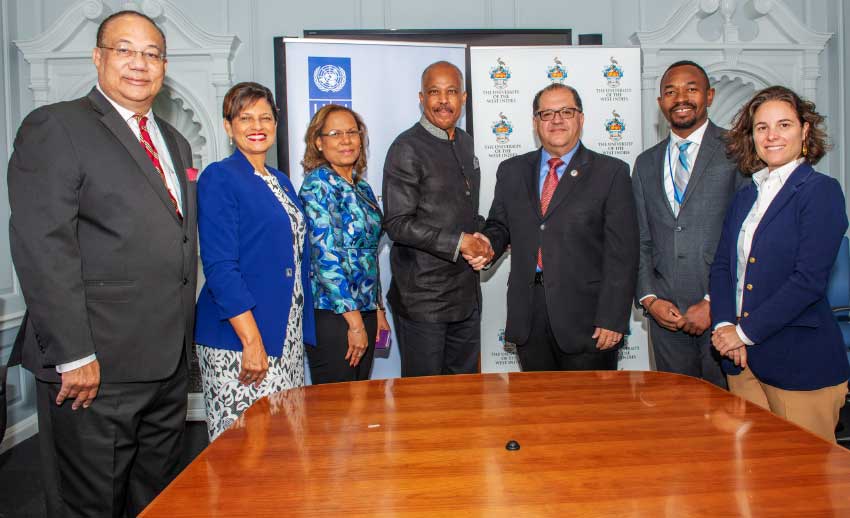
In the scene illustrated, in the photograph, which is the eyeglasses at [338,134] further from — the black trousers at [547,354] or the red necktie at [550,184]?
the black trousers at [547,354]

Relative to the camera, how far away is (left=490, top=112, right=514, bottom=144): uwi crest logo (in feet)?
13.2

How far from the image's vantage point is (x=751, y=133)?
2.30 metres

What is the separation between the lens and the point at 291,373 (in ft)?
7.38

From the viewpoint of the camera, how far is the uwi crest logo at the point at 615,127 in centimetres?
405

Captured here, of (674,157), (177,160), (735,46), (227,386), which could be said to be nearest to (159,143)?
(177,160)

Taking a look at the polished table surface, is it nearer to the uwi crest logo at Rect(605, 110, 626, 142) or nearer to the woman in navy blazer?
the woman in navy blazer

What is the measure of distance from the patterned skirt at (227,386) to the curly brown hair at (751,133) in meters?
1.80

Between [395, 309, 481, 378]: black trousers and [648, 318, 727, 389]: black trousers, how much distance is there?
77 centimetres

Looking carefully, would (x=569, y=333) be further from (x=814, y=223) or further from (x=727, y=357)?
(x=814, y=223)

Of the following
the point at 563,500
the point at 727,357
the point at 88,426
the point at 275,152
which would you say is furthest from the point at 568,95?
the point at 275,152

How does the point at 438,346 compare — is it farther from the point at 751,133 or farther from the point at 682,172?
the point at 751,133

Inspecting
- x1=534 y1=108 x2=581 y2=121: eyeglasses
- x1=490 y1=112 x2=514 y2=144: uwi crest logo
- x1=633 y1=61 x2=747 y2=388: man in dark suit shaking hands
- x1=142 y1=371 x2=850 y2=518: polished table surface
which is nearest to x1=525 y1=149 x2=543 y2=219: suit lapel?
x1=534 y1=108 x2=581 y2=121: eyeglasses

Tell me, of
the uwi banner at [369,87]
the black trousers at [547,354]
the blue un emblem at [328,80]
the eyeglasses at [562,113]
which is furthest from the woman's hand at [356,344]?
the blue un emblem at [328,80]

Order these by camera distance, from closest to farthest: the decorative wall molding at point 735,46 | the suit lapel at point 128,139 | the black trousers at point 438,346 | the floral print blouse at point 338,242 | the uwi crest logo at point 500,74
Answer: the suit lapel at point 128,139 → the floral print blouse at point 338,242 → the black trousers at point 438,346 → the uwi crest logo at point 500,74 → the decorative wall molding at point 735,46
